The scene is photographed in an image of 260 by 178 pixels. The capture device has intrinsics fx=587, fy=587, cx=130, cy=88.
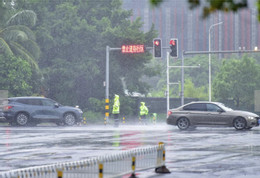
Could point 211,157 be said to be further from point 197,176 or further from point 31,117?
point 31,117

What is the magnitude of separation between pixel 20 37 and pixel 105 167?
3455 cm

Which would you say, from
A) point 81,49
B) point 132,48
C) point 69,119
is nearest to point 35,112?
point 69,119

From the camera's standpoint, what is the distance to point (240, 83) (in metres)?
69.8

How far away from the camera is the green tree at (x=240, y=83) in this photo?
69438 mm

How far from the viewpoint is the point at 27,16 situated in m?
44.3

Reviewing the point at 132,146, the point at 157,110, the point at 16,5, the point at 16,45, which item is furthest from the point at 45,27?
the point at 132,146

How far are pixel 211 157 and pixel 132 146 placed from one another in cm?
423

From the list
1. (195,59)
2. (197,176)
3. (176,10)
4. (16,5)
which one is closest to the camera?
(197,176)

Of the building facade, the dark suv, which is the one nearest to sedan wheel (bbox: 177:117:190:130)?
the dark suv

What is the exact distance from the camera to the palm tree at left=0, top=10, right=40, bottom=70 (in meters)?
42.7

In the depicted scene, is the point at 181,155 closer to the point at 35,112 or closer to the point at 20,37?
the point at 35,112

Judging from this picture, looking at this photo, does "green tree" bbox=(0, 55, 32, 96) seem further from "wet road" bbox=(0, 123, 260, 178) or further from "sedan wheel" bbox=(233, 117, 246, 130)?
"wet road" bbox=(0, 123, 260, 178)

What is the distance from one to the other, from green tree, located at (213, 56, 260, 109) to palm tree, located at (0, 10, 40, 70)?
98.8 ft

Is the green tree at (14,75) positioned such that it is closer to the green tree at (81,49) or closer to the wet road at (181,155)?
the green tree at (81,49)
